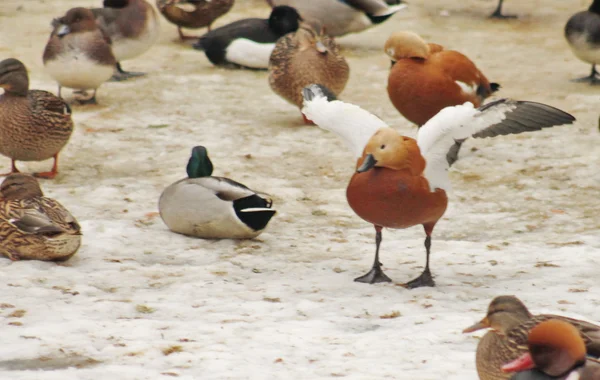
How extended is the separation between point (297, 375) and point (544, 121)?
7.50 feet

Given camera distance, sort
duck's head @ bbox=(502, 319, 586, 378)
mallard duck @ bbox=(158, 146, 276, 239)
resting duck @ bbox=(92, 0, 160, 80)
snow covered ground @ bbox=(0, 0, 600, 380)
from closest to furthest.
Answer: duck's head @ bbox=(502, 319, 586, 378) → snow covered ground @ bbox=(0, 0, 600, 380) → mallard duck @ bbox=(158, 146, 276, 239) → resting duck @ bbox=(92, 0, 160, 80)

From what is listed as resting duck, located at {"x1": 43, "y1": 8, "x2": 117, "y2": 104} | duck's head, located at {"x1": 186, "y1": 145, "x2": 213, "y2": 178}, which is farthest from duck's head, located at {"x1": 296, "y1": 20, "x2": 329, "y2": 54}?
duck's head, located at {"x1": 186, "y1": 145, "x2": 213, "y2": 178}

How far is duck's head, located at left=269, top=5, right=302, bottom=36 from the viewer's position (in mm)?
11164

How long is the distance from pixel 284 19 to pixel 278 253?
5247 mm

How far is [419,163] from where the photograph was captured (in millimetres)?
5668

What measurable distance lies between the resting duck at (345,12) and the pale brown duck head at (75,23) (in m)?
3.78

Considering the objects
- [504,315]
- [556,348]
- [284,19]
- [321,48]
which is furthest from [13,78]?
[556,348]

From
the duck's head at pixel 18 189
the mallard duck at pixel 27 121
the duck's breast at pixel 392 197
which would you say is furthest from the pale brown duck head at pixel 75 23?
the duck's breast at pixel 392 197

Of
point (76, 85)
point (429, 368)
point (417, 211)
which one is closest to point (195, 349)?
point (429, 368)

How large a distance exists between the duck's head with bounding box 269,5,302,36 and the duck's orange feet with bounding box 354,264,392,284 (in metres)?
5.78

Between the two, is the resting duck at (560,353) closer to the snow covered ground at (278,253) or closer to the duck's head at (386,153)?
the snow covered ground at (278,253)

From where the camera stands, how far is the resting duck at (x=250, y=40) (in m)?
11.2

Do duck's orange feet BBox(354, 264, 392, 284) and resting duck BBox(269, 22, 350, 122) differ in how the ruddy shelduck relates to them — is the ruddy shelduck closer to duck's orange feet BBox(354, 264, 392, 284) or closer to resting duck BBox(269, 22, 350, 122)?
resting duck BBox(269, 22, 350, 122)

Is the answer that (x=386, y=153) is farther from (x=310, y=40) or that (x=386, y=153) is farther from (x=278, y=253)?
(x=310, y=40)
